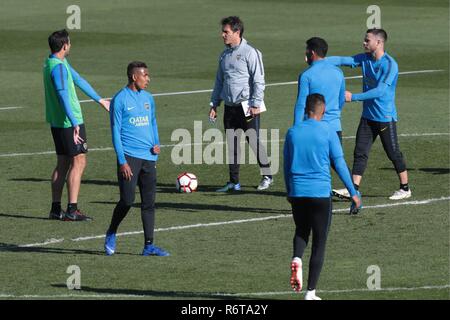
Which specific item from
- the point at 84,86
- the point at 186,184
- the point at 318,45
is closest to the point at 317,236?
the point at 318,45

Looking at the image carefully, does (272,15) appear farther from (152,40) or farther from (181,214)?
(181,214)

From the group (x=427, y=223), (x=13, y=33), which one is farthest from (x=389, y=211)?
(x=13, y=33)

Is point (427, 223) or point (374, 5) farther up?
point (374, 5)

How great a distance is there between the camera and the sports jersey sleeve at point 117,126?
16.1 m

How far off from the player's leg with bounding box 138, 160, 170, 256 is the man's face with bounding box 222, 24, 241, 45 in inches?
181

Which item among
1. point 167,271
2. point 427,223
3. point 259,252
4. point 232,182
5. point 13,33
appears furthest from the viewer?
point 13,33

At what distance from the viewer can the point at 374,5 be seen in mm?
48219

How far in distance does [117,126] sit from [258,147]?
5.26 m

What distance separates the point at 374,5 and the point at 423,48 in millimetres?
9442

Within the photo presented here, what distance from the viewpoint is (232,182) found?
68.5ft

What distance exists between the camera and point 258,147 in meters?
21.1
